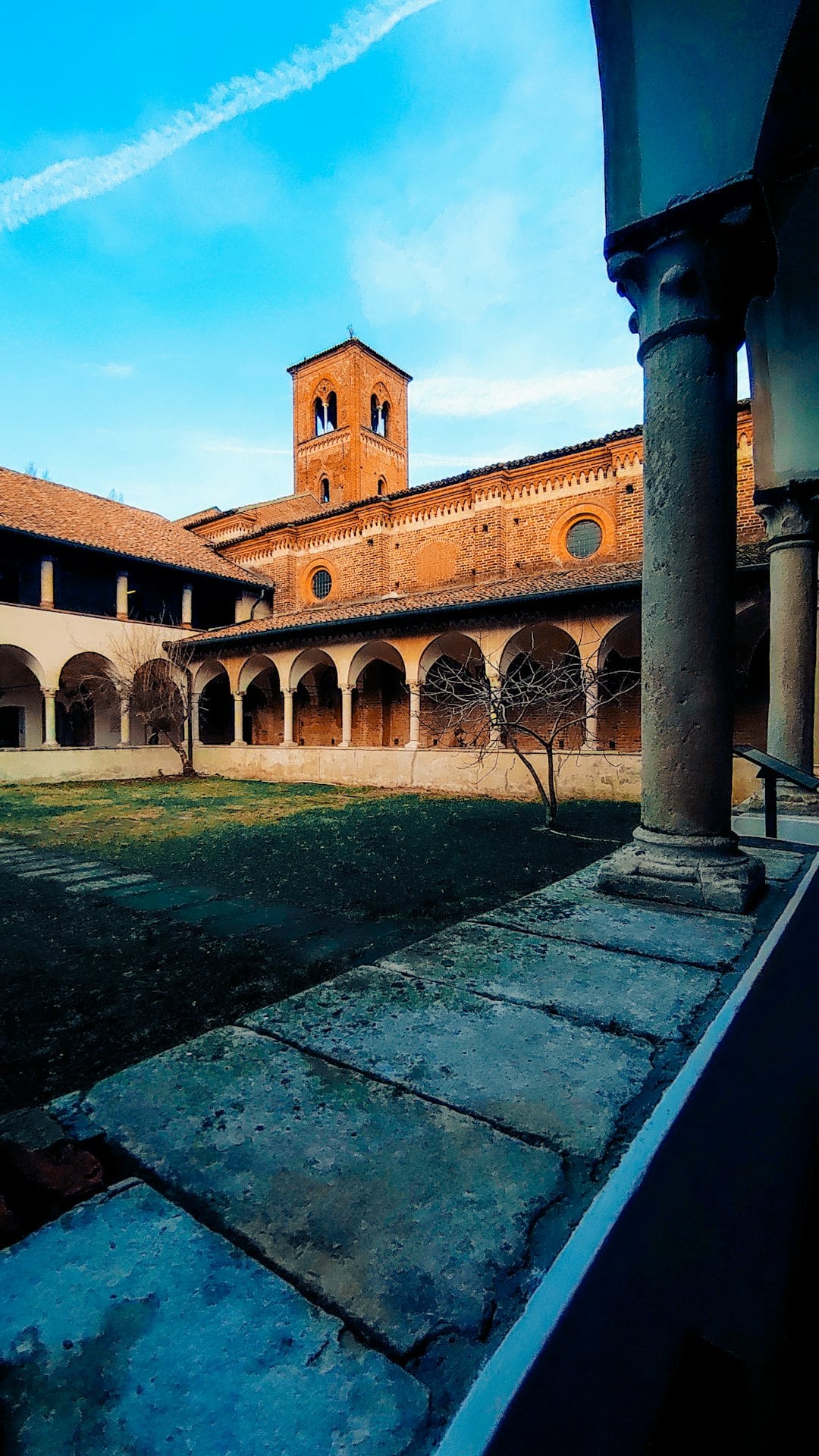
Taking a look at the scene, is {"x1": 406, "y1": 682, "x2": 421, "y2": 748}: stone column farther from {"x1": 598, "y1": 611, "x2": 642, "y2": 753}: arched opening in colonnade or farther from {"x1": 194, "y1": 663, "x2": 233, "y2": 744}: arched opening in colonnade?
{"x1": 194, "y1": 663, "x2": 233, "y2": 744}: arched opening in colonnade

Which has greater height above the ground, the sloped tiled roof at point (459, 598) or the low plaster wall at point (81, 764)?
the sloped tiled roof at point (459, 598)

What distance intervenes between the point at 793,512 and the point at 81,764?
1596cm

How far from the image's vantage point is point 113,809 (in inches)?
433

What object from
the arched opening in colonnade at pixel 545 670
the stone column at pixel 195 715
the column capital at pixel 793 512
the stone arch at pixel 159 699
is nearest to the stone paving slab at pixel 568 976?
the column capital at pixel 793 512

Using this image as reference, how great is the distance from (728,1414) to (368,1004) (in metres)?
1.11

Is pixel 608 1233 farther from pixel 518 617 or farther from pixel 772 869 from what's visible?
pixel 518 617

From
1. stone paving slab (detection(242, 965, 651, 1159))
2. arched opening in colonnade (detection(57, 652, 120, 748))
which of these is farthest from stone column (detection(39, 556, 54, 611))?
stone paving slab (detection(242, 965, 651, 1159))

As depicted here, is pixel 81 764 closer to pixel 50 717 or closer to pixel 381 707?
pixel 50 717

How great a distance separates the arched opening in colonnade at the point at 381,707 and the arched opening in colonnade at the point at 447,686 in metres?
1.15

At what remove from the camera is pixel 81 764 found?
16234 millimetres

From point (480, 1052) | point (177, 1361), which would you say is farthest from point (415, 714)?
point (177, 1361)

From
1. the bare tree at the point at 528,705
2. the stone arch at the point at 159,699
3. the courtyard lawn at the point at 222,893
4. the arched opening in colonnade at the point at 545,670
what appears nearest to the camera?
the courtyard lawn at the point at 222,893

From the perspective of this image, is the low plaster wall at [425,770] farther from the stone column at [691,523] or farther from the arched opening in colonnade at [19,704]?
the stone column at [691,523]

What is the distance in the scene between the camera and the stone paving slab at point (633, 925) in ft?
7.47
